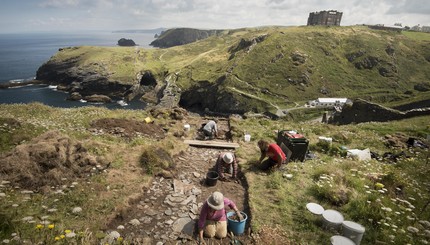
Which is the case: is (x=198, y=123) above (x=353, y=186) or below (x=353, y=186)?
below

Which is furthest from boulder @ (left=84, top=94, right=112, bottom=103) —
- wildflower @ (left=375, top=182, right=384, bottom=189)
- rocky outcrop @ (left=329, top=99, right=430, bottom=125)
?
wildflower @ (left=375, top=182, right=384, bottom=189)

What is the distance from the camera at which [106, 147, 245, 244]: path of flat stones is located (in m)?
8.40

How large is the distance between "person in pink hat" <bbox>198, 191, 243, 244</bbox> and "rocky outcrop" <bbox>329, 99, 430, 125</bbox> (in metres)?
32.4

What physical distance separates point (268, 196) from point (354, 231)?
3.78 m

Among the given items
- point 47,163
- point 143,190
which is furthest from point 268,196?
point 47,163

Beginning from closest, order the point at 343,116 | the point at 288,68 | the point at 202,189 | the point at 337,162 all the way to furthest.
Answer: the point at 202,189 < the point at 337,162 < the point at 343,116 < the point at 288,68

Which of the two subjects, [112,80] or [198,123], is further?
[112,80]


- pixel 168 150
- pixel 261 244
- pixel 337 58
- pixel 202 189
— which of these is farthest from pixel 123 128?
pixel 337 58

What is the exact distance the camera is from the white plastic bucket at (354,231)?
7.47 metres

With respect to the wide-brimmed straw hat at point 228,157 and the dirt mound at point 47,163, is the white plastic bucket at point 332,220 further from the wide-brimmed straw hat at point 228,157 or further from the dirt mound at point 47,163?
the dirt mound at point 47,163

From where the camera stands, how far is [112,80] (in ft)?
403

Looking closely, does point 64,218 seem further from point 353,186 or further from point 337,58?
point 337,58

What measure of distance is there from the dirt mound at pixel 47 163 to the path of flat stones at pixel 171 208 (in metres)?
3.14

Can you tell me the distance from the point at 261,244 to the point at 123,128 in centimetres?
1370
